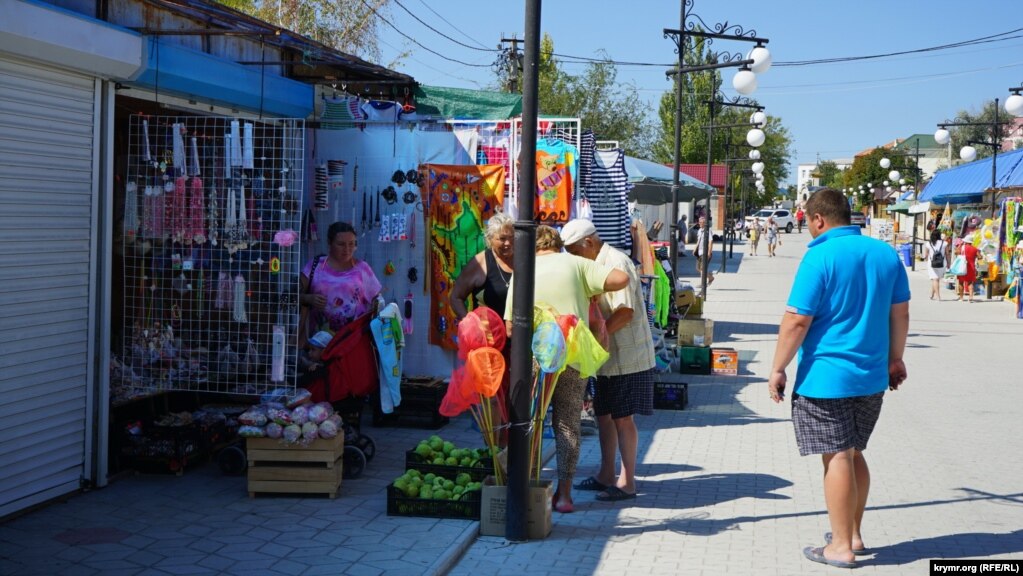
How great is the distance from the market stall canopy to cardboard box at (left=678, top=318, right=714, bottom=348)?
2.68 meters

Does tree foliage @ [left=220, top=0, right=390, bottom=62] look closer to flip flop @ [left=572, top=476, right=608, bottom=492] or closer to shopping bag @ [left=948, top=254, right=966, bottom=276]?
shopping bag @ [left=948, top=254, right=966, bottom=276]

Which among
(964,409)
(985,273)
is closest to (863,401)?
(964,409)

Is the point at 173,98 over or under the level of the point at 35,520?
over

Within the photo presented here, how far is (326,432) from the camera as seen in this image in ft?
21.2

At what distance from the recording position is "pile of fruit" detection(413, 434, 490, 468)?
259 inches

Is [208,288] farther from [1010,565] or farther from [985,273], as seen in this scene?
[985,273]

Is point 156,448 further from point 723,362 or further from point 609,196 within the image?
point 723,362

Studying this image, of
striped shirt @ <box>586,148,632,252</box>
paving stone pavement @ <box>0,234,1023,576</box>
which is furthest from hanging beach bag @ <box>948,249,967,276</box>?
striped shirt @ <box>586,148,632,252</box>

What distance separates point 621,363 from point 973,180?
84.6ft

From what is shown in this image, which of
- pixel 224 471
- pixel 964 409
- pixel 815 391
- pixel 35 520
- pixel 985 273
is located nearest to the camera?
pixel 815 391

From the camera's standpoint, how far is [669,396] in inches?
404

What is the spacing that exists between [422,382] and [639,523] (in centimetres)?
317

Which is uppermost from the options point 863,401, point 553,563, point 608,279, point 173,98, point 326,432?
point 173,98

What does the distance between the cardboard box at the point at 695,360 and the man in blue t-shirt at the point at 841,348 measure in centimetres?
700
